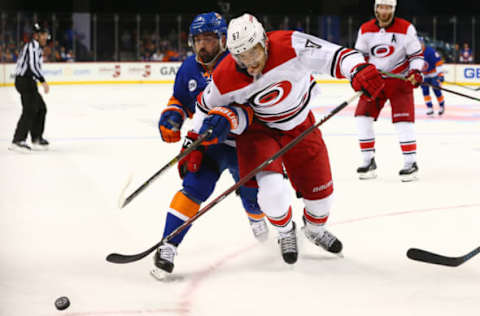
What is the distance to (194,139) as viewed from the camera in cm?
249

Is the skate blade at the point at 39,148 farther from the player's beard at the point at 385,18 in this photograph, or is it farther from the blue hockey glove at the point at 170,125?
the blue hockey glove at the point at 170,125

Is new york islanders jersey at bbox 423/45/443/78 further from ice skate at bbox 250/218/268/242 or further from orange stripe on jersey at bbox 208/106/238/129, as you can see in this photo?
orange stripe on jersey at bbox 208/106/238/129

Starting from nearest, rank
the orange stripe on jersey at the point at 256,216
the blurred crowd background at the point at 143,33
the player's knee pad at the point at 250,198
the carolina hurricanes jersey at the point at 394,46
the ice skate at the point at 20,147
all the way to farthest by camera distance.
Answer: the player's knee pad at the point at 250,198
the orange stripe on jersey at the point at 256,216
the carolina hurricanes jersey at the point at 394,46
the ice skate at the point at 20,147
the blurred crowd background at the point at 143,33

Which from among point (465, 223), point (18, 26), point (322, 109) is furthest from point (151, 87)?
point (465, 223)

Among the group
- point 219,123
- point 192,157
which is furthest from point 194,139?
point 219,123

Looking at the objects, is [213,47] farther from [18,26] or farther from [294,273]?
[18,26]

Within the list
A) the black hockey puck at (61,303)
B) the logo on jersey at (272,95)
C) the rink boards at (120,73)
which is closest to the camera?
the black hockey puck at (61,303)

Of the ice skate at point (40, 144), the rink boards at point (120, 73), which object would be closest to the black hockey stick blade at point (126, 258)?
the ice skate at point (40, 144)

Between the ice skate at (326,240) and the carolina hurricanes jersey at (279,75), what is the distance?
1.84 feet

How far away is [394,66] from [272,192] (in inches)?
93.3

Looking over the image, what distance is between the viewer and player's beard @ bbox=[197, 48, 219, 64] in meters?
2.63

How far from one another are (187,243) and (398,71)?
7.26 feet

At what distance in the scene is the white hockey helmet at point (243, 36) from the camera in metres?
2.28

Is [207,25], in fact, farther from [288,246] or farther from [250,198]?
[288,246]
